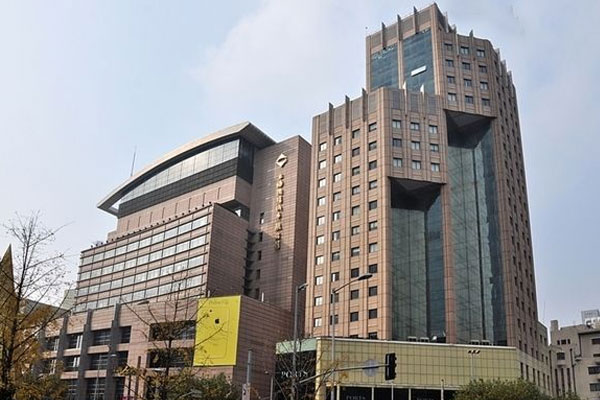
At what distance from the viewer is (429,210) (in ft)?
277

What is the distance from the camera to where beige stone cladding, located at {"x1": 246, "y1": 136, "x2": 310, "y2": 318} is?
312 ft

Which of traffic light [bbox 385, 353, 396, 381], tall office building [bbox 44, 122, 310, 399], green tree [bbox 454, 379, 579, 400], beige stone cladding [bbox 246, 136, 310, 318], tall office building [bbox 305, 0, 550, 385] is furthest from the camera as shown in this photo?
beige stone cladding [bbox 246, 136, 310, 318]

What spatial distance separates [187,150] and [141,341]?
40.3m

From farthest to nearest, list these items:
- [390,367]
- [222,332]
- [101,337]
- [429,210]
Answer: [101,337], [429,210], [222,332], [390,367]

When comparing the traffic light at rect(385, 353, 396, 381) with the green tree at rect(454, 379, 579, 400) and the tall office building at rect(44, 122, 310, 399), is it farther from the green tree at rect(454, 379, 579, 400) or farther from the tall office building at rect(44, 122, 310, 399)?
the tall office building at rect(44, 122, 310, 399)

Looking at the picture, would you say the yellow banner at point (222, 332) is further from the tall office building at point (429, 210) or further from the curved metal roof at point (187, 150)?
the curved metal roof at point (187, 150)

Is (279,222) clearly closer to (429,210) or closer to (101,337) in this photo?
(429,210)

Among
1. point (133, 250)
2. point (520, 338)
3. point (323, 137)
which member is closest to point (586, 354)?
point (520, 338)

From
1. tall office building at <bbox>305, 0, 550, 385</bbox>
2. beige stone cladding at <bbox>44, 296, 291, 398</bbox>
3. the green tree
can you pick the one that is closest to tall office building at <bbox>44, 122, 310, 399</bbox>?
beige stone cladding at <bbox>44, 296, 291, 398</bbox>

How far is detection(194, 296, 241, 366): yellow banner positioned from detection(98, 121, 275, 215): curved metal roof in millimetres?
36444

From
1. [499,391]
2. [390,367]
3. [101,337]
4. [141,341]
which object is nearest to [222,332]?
[141,341]

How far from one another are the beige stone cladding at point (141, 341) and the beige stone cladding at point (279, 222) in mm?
8135

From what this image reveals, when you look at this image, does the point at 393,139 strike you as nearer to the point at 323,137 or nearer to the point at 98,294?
the point at 323,137

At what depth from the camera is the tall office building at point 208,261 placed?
273 ft
